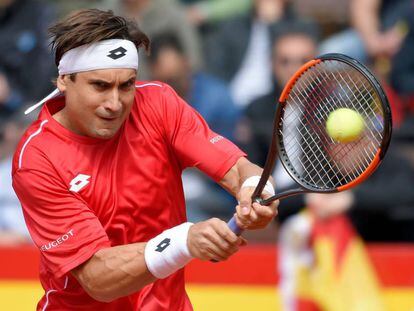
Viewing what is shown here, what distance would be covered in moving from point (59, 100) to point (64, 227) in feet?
2.10

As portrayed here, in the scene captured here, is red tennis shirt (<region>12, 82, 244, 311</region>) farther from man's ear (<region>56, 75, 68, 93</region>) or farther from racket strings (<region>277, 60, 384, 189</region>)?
racket strings (<region>277, 60, 384, 189</region>)

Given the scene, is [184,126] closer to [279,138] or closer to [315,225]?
[279,138]

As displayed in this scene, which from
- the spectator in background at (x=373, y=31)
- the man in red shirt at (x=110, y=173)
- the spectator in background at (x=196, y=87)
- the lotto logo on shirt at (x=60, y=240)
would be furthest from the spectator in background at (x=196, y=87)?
the lotto logo on shirt at (x=60, y=240)

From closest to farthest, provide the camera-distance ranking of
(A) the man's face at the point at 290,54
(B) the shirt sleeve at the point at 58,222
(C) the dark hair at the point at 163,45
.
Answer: (B) the shirt sleeve at the point at 58,222 → (A) the man's face at the point at 290,54 → (C) the dark hair at the point at 163,45

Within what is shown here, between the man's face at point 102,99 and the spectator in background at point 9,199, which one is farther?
the spectator in background at point 9,199

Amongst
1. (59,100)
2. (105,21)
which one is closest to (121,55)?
(105,21)

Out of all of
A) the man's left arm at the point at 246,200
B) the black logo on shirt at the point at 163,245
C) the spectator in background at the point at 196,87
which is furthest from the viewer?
the spectator in background at the point at 196,87

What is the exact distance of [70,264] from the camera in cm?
417

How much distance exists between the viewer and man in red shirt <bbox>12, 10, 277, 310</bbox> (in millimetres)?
4125

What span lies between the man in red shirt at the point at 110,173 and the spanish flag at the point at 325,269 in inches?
90.0

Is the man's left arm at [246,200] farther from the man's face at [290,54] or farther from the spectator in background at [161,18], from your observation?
the spectator in background at [161,18]

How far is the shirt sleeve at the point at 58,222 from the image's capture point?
418cm

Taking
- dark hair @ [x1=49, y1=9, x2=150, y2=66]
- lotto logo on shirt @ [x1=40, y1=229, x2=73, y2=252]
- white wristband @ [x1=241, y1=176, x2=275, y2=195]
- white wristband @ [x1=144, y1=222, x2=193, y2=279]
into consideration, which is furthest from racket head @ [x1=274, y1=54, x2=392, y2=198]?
lotto logo on shirt @ [x1=40, y1=229, x2=73, y2=252]

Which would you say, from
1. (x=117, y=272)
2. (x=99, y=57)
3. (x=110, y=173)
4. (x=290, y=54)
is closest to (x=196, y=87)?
(x=290, y=54)
